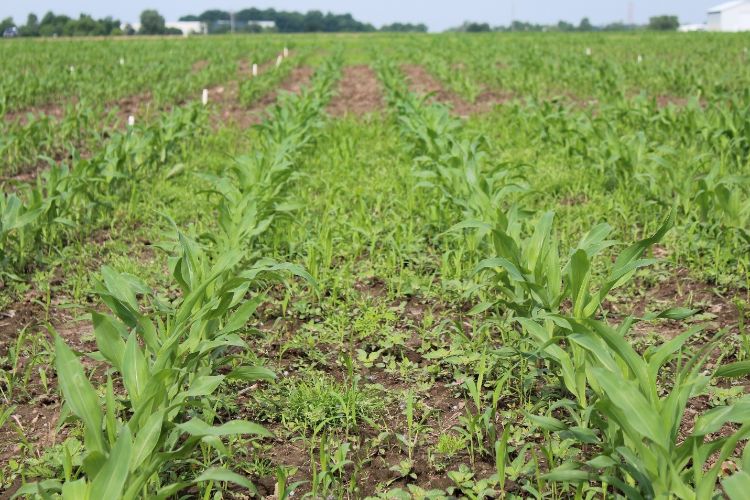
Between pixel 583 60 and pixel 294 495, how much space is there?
52.5 ft

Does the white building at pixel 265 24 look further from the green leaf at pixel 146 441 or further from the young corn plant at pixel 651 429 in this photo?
the young corn plant at pixel 651 429

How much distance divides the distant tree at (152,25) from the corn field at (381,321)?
88.1m

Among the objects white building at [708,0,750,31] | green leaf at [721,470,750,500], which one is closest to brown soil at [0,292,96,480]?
green leaf at [721,470,750,500]

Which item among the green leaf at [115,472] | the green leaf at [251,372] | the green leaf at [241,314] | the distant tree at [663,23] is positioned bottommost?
the green leaf at [251,372]

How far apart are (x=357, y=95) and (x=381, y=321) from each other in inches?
426

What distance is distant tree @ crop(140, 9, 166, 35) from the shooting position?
88062 millimetres

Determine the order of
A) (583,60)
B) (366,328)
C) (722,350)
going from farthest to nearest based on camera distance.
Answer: (583,60)
(366,328)
(722,350)

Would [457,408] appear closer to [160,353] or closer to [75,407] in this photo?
[160,353]

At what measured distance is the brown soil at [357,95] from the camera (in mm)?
12034

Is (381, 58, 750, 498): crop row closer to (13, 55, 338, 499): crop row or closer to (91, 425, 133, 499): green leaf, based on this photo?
(13, 55, 338, 499): crop row

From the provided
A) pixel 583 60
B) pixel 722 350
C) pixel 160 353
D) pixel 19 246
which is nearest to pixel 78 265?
pixel 19 246

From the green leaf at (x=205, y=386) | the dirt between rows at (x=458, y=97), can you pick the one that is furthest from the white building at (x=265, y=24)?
the green leaf at (x=205, y=386)

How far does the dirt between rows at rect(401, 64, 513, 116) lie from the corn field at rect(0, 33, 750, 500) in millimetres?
3508

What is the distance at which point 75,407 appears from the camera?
6.60 ft
